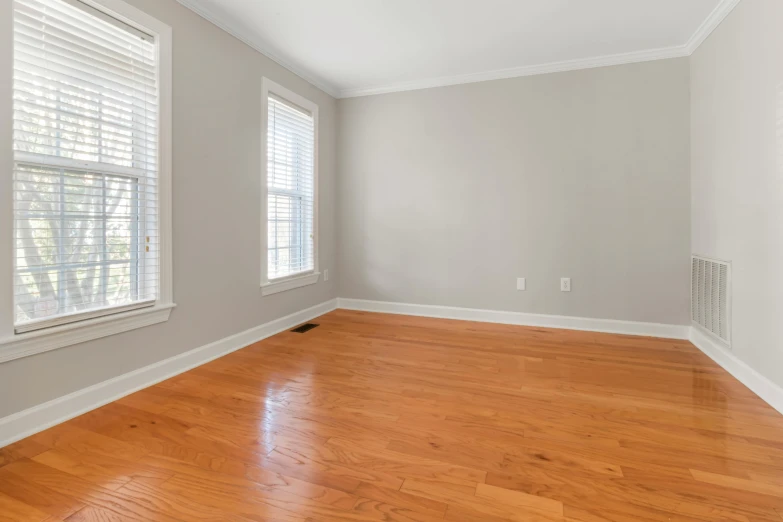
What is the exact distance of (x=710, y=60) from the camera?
9.21ft

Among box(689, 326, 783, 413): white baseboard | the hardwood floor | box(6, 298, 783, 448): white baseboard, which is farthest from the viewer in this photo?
box(689, 326, 783, 413): white baseboard

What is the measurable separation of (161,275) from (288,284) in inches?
51.6

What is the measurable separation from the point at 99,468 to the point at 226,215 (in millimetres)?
1759

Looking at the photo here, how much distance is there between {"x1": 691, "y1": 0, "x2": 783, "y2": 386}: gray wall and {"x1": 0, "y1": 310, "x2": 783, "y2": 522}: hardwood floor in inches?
17.4

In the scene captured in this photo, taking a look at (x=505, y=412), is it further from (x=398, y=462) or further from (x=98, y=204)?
(x=98, y=204)

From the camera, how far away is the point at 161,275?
236 cm

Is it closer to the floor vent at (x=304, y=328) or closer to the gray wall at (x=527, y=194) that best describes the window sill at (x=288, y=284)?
the floor vent at (x=304, y=328)

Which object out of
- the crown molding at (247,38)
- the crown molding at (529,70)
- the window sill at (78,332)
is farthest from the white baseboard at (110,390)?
the crown molding at (529,70)

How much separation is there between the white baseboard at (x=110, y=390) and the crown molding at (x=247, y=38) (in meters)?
2.20

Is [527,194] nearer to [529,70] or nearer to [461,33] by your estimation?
[529,70]

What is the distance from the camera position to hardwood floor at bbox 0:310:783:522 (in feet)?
4.23

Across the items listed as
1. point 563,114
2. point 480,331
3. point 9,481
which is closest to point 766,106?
point 563,114

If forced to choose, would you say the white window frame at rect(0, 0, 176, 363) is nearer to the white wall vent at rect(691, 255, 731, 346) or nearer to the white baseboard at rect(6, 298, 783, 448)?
the white baseboard at rect(6, 298, 783, 448)

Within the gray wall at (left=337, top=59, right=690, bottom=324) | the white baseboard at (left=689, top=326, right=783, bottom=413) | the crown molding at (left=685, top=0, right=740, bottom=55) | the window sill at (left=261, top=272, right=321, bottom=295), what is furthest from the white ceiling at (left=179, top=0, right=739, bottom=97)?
the white baseboard at (left=689, top=326, right=783, bottom=413)
